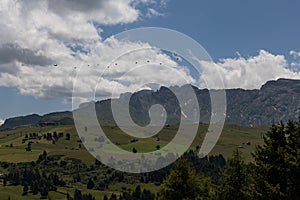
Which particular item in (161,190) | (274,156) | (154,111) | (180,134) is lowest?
(161,190)

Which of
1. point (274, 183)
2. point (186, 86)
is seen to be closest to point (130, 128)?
point (186, 86)

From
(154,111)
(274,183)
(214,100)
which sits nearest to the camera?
(214,100)

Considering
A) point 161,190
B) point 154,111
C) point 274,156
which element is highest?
point 154,111

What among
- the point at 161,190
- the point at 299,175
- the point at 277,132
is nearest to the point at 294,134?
the point at 277,132

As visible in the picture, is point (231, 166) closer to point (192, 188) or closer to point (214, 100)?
point (192, 188)

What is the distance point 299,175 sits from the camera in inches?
1161

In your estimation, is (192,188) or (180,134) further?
(192,188)

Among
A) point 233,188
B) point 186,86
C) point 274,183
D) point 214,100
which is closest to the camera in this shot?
point 214,100

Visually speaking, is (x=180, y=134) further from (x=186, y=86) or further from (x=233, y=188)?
(x=233, y=188)

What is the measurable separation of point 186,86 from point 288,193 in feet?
34.5

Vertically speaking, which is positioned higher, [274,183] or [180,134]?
[180,134]

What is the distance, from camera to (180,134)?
104 feet

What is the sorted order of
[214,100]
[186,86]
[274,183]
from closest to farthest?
[214,100] → [186,86] → [274,183]

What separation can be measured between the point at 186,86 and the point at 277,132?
9050 millimetres
